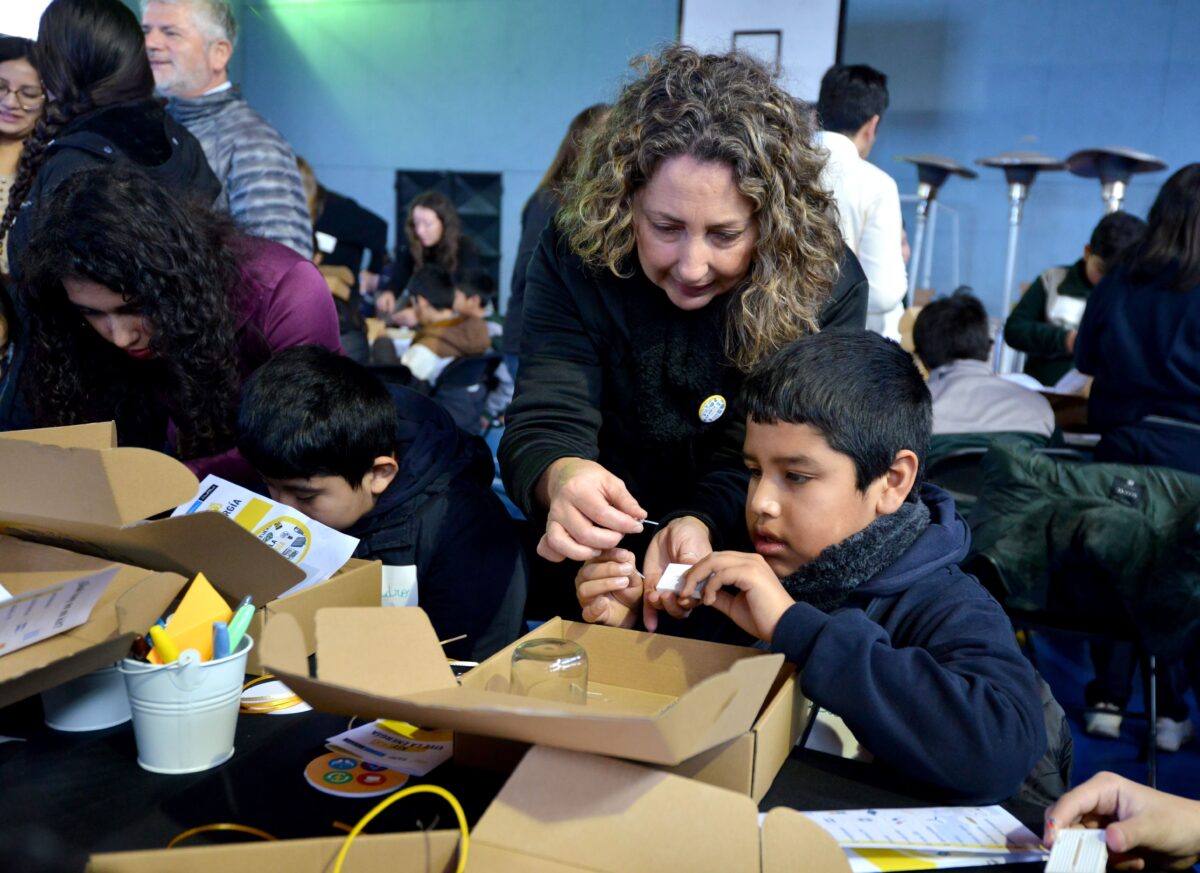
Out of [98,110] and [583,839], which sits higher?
[98,110]

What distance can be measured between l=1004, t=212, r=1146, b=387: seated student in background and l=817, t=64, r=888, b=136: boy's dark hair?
1.26 meters

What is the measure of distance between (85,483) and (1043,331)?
390 centimetres

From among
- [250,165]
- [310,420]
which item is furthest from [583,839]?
[250,165]

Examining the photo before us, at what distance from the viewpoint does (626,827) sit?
768 mm

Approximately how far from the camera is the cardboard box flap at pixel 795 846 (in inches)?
28.3

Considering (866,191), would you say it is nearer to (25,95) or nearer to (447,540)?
(447,540)

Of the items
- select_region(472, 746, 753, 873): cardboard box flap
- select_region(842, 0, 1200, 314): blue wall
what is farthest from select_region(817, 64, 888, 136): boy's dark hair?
select_region(842, 0, 1200, 314): blue wall

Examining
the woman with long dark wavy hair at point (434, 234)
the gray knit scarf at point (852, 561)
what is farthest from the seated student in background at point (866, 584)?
the woman with long dark wavy hair at point (434, 234)

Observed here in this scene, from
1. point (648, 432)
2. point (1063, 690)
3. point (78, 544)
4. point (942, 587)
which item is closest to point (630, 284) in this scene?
point (648, 432)

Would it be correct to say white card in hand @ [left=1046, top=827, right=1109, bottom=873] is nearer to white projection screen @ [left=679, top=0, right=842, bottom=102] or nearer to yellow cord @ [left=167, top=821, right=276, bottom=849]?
yellow cord @ [left=167, top=821, right=276, bottom=849]

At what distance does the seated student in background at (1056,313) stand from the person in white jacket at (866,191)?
1.27 meters

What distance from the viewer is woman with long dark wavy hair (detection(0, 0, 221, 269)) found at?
2109 millimetres

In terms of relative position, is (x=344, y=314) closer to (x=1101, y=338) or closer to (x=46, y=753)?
(x=1101, y=338)

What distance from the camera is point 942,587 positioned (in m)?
1.25
